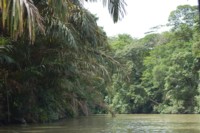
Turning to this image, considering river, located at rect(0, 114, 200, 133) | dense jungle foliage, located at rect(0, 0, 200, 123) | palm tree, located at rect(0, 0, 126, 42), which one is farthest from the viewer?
river, located at rect(0, 114, 200, 133)

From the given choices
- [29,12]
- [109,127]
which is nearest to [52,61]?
[109,127]

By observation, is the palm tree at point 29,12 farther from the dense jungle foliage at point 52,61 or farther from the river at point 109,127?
the river at point 109,127

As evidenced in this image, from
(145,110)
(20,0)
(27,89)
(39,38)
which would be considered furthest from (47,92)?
(145,110)

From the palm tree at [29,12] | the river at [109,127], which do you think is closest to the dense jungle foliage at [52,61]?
the palm tree at [29,12]

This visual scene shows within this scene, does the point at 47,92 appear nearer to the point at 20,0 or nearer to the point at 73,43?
the point at 73,43

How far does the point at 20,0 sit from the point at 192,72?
40.1m

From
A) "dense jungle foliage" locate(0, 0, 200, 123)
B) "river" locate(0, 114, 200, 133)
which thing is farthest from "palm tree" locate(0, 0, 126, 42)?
"river" locate(0, 114, 200, 133)

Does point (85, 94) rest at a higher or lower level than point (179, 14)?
lower

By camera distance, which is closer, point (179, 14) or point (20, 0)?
point (20, 0)

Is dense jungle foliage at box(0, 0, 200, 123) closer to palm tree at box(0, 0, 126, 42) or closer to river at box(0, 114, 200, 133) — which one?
palm tree at box(0, 0, 126, 42)

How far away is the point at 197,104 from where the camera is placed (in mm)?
45875

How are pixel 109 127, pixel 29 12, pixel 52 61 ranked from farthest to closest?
1. pixel 109 127
2. pixel 52 61
3. pixel 29 12

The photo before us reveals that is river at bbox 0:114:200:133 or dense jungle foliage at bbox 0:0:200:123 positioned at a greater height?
dense jungle foliage at bbox 0:0:200:123

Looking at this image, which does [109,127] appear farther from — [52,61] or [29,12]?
[29,12]
